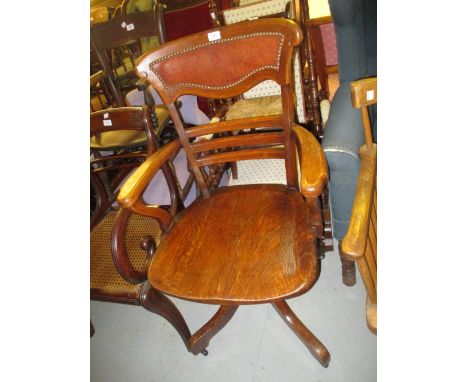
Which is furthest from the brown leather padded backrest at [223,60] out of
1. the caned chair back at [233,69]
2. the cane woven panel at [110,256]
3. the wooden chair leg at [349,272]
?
the wooden chair leg at [349,272]

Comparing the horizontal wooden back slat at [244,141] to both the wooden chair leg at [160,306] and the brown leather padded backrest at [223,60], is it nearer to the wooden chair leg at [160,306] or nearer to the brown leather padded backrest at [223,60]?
the brown leather padded backrest at [223,60]

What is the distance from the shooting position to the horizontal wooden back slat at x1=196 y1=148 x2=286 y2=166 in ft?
4.18

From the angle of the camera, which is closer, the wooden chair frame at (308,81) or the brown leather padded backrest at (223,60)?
the brown leather padded backrest at (223,60)

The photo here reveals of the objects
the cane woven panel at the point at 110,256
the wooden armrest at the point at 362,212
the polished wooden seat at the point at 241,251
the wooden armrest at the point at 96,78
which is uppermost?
the wooden armrest at the point at 96,78

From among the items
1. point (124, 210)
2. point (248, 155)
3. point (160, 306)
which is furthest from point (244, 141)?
point (160, 306)

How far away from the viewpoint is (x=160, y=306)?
1.25m

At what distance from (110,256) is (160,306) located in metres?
0.31

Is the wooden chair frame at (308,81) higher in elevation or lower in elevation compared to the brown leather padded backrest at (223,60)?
lower

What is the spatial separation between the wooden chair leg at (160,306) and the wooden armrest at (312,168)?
28.1 inches

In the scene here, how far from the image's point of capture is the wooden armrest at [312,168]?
846mm

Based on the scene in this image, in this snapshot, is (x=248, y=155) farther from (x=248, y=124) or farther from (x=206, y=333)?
(x=206, y=333)

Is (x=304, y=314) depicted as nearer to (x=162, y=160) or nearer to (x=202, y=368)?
(x=202, y=368)
